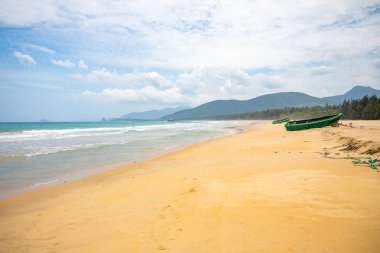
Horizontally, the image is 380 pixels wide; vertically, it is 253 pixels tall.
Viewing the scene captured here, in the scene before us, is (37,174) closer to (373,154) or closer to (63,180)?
(63,180)

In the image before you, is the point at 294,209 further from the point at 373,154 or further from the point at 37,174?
the point at 37,174

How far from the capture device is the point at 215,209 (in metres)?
5.03

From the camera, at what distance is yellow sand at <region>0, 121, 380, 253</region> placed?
12.0 feet

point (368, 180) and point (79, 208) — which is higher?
point (368, 180)

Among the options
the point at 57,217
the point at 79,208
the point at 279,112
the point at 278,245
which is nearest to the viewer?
the point at 278,245

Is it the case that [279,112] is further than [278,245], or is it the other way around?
[279,112]

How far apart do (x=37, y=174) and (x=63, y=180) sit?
191 centimetres

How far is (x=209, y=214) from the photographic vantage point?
480 cm

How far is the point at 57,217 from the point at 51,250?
1644mm

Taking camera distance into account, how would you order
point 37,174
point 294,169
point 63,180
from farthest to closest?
point 37,174
point 63,180
point 294,169

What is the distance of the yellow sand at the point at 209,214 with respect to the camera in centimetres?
366

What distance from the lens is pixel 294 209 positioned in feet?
15.3

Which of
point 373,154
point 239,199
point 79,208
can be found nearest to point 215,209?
point 239,199

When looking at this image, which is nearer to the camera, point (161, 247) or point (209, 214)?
point (161, 247)
